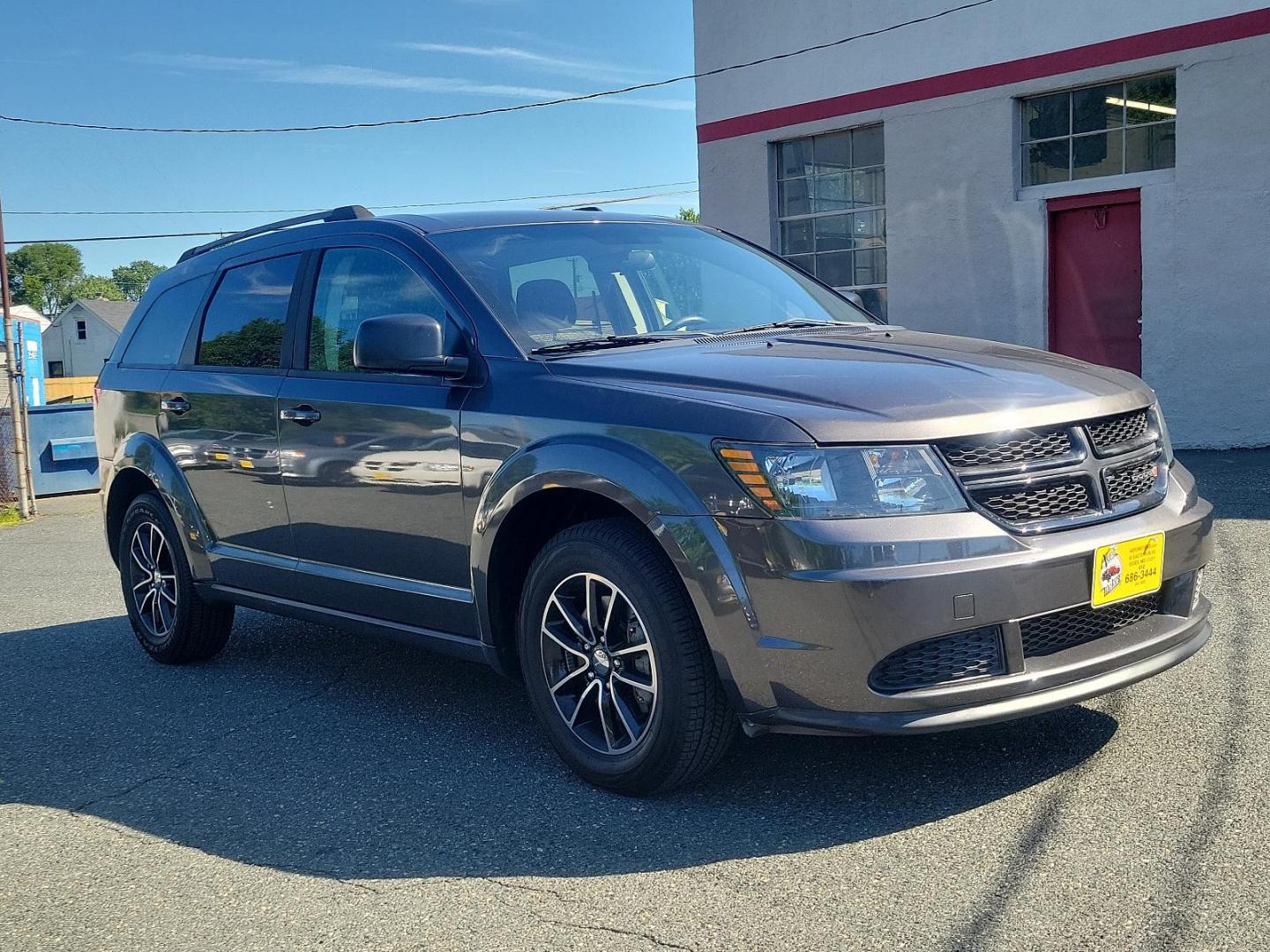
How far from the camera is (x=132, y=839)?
12.8 feet

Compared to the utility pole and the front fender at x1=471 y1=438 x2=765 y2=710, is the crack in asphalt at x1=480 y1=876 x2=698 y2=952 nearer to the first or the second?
the front fender at x1=471 y1=438 x2=765 y2=710

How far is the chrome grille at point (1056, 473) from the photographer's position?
3467 mm

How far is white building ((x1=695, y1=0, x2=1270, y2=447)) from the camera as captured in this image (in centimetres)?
1146

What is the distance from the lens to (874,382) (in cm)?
372

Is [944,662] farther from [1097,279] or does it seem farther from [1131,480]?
[1097,279]

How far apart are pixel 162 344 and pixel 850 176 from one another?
9814 mm

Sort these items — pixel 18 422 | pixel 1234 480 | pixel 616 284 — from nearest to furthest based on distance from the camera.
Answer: pixel 616 284 → pixel 1234 480 → pixel 18 422

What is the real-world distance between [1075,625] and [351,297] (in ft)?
9.48

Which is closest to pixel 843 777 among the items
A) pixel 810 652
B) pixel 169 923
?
pixel 810 652

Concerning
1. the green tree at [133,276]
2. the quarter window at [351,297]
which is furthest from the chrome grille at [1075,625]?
the green tree at [133,276]

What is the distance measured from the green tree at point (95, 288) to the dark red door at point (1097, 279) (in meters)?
124

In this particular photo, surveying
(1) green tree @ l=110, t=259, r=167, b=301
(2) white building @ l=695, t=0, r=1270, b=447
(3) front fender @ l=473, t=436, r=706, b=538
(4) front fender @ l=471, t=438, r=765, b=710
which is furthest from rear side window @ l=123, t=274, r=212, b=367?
(1) green tree @ l=110, t=259, r=167, b=301

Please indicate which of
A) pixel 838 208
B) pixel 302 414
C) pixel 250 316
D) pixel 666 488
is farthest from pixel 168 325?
pixel 838 208

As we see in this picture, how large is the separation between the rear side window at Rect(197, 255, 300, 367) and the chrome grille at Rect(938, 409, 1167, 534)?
297 cm
